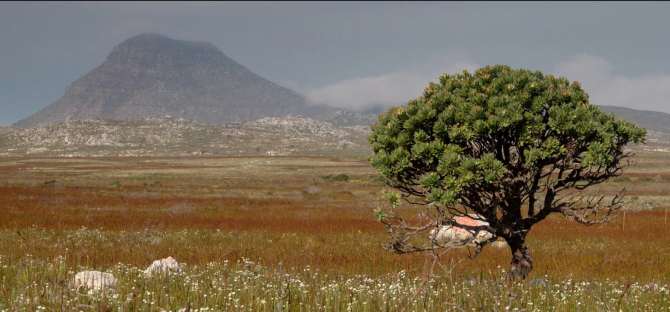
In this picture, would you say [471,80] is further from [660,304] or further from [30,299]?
[30,299]

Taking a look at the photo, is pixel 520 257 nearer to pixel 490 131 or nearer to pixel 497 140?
pixel 497 140

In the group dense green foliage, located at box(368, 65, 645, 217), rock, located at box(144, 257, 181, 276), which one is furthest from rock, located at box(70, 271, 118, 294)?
dense green foliage, located at box(368, 65, 645, 217)

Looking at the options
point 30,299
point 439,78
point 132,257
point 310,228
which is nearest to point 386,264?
point 439,78

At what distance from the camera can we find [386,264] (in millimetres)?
12055

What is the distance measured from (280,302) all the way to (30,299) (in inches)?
142

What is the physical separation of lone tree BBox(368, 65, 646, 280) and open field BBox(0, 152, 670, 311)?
1.41 meters

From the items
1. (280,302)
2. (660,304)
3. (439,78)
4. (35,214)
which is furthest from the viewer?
(35,214)

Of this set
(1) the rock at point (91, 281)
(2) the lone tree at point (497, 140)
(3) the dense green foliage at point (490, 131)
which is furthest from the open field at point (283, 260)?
(3) the dense green foliage at point (490, 131)

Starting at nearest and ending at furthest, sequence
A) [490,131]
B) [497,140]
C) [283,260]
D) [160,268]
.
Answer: [490,131], [160,268], [497,140], [283,260]

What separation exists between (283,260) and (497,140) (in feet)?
23.9

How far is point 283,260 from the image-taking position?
12.9 m

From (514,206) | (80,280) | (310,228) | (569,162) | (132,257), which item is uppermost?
(569,162)

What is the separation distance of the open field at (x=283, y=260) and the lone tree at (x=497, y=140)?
141cm

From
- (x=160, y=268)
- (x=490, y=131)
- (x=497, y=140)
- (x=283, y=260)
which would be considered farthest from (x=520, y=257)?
(x=160, y=268)
